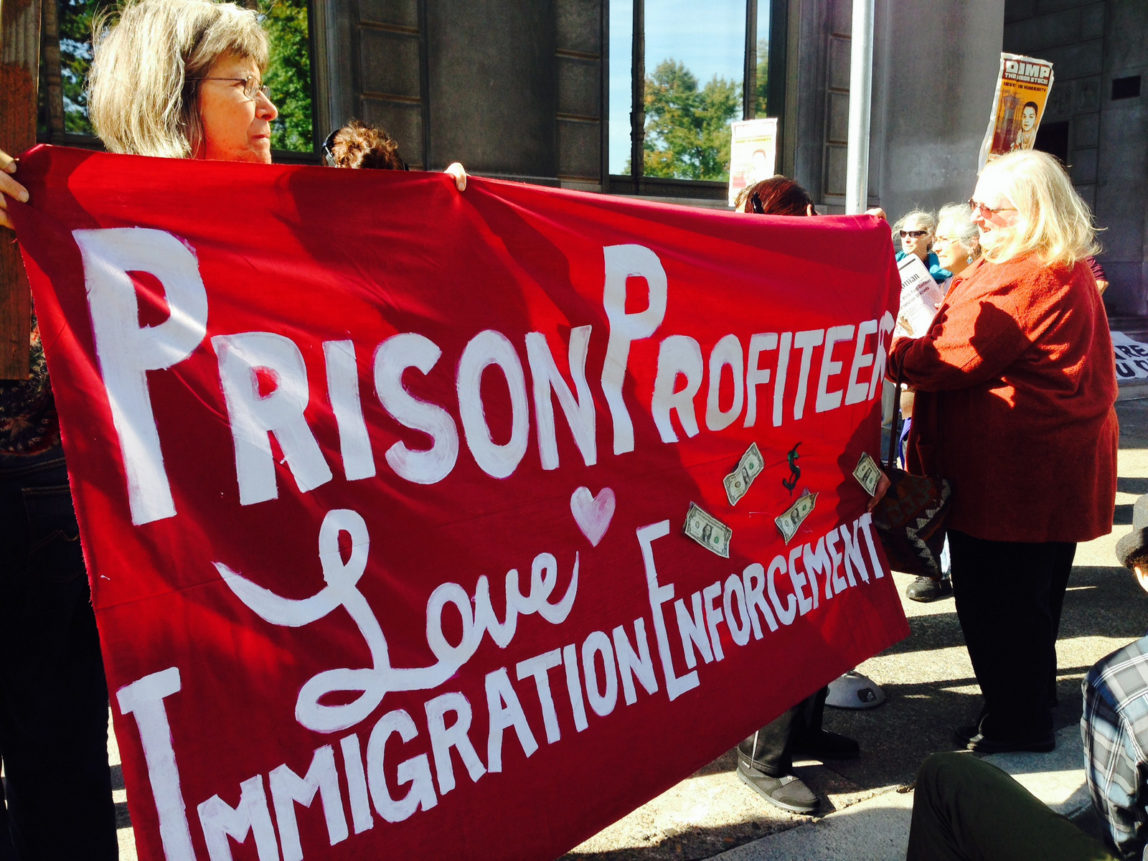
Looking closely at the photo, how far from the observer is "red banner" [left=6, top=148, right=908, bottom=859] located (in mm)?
1533

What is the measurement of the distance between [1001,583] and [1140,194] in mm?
13939

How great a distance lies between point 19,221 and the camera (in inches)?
57.1

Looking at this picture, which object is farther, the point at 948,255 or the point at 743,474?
the point at 948,255

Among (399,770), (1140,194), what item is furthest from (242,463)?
(1140,194)

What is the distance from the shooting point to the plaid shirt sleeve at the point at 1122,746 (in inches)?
63.4

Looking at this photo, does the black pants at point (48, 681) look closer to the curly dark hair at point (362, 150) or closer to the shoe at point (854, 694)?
the curly dark hair at point (362, 150)

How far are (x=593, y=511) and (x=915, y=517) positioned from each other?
125 centimetres

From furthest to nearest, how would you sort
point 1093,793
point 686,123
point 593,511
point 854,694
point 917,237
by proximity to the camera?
point 686,123
point 917,237
point 854,694
point 593,511
point 1093,793

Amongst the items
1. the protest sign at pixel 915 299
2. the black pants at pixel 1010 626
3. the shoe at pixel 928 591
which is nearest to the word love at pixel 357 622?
the black pants at pixel 1010 626

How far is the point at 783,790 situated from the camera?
273cm

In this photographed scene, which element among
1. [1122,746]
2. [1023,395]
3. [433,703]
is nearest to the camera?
[1122,746]

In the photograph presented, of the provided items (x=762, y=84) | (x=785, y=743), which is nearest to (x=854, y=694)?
(x=785, y=743)

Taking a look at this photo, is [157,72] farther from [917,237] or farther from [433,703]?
[917,237]

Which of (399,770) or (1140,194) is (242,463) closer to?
(399,770)
